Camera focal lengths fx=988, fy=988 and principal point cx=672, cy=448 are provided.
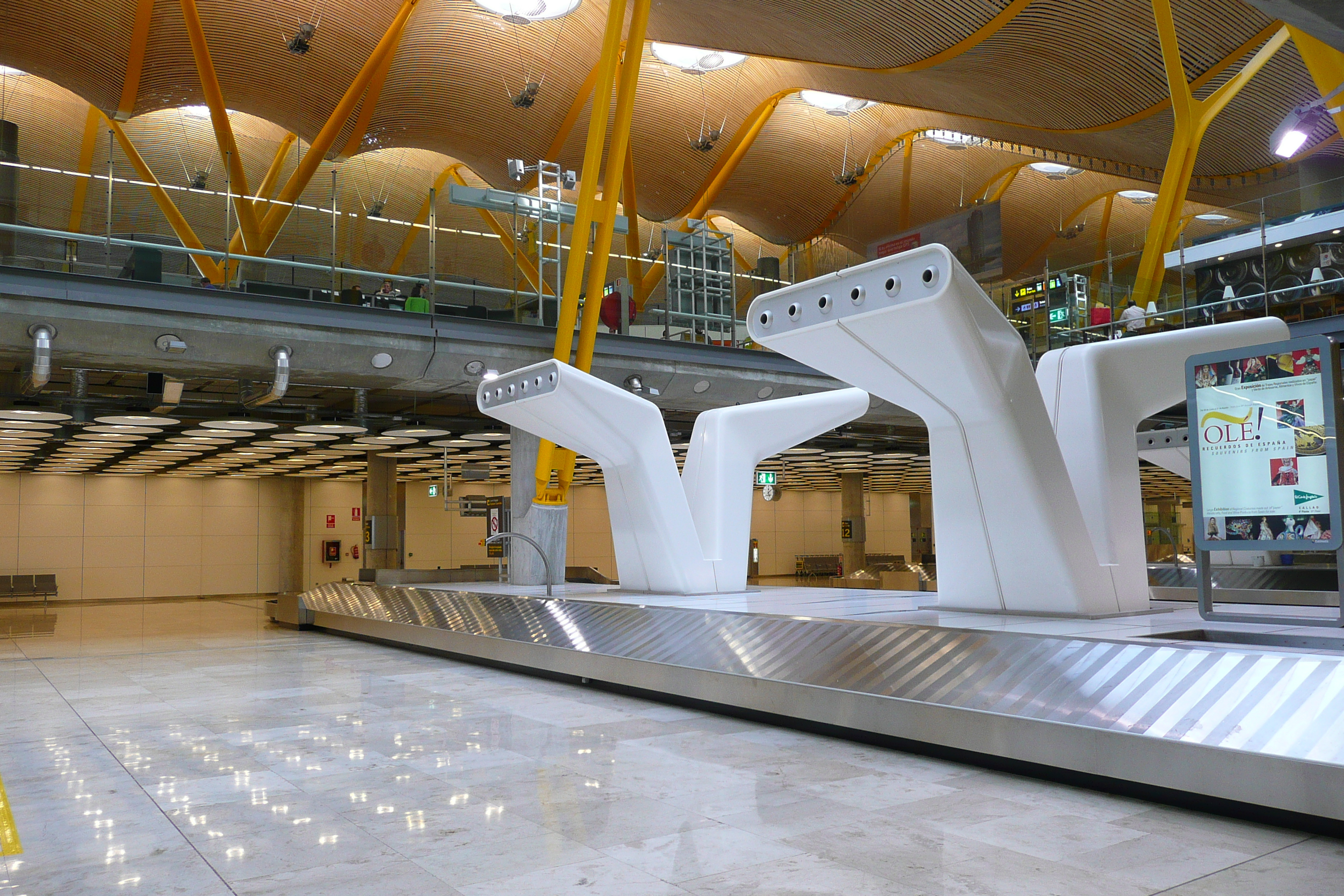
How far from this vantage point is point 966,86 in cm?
2375

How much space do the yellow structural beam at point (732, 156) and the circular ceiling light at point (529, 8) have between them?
792 centimetres

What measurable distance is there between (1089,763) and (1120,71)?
70.2 ft

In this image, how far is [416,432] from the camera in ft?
75.8

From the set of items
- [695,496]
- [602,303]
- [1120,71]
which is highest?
[1120,71]

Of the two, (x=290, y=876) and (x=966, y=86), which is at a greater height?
(x=966, y=86)

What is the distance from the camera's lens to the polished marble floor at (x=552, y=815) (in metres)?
4.02

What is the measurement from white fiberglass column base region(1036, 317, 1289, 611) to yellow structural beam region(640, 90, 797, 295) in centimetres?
2332

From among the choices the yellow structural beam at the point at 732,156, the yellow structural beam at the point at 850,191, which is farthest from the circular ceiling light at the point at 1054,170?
the yellow structural beam at the point at 732,156

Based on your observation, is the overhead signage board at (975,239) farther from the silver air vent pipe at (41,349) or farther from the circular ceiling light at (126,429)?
the circular ceiling light at (126,429)

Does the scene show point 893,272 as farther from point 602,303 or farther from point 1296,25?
point 602,303

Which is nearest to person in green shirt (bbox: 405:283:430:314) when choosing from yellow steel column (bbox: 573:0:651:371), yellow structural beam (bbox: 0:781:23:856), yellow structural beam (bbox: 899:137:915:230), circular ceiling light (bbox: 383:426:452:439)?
yellow steel column (bbox: 573:0:651:371)

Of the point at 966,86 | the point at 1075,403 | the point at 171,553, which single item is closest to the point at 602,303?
the point at 1075,403

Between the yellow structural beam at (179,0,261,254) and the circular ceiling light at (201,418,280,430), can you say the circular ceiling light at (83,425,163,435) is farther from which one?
the yellow structural beam at (179,0,261,254)

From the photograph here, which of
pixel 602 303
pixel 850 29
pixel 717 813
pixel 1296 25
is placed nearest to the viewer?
pixel 1296 25
